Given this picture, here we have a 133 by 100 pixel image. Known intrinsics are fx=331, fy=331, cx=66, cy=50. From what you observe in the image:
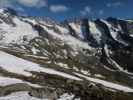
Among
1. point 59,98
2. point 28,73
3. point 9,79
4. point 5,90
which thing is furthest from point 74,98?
point 28,73

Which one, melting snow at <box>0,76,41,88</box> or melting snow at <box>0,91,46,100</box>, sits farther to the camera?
melting snow at <box>0,76,41,88</box>

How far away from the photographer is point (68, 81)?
8325cm

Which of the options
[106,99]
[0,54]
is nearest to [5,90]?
[106,99]

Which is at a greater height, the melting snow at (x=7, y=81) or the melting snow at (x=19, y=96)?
the melting snow at (x=7, y=81)

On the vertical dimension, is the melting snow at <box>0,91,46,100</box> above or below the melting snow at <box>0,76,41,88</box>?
below

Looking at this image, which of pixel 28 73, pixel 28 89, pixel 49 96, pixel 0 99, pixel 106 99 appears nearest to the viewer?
pixel 0 99

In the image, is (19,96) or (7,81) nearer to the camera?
(19,96)

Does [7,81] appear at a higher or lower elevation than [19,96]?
higher

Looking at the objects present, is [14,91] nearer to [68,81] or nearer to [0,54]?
[68,81]

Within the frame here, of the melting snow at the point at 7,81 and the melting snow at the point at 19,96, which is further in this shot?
the melting snow at the point at 7,81

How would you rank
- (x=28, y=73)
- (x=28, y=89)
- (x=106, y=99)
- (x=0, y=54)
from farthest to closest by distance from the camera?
(x=0, y=54), (x=28, y=73), (x=106, y=99), (x=28, y=89)

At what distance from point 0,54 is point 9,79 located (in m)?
55.6

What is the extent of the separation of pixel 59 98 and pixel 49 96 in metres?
1.89

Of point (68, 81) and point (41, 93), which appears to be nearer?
point (41, 93)
